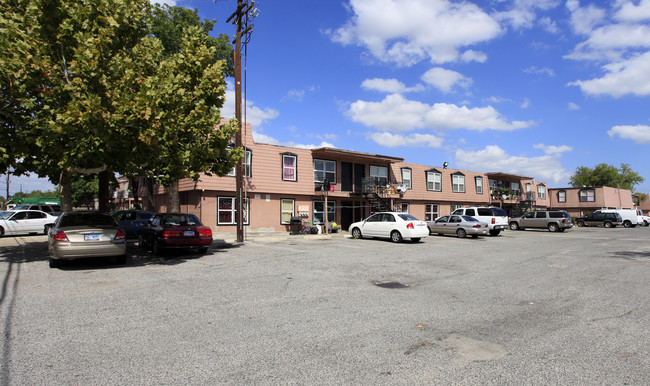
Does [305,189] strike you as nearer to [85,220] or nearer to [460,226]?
[460,226]

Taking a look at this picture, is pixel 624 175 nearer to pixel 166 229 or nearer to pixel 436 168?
pixel 436 168

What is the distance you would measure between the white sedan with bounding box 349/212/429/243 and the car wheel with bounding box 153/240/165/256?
1066 cm

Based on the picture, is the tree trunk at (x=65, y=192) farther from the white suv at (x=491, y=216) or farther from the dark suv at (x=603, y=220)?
the dark suv at (x=603, y=220)

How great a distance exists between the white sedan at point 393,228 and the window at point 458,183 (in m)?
19.1

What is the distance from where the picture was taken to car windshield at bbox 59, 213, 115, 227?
1042cm

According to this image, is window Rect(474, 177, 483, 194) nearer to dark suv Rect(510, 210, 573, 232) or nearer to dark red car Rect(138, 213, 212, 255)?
dark suv Rect(510, 210, 573, 232)

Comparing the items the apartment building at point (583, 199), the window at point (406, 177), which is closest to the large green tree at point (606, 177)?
the apartment building at point (583, 199)

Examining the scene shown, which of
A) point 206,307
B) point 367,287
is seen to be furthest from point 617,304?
point 206,307

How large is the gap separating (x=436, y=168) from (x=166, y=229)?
90.6ft

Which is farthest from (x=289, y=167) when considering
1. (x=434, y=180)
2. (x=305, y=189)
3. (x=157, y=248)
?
(x=434, y=180)

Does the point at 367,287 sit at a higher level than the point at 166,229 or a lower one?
lower

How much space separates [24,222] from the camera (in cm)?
2162

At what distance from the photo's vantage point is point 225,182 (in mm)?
22188

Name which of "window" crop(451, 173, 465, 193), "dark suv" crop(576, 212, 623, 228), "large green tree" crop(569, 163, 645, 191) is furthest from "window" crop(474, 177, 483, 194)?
"large green tree" crop(569, 163, 645, 191)
